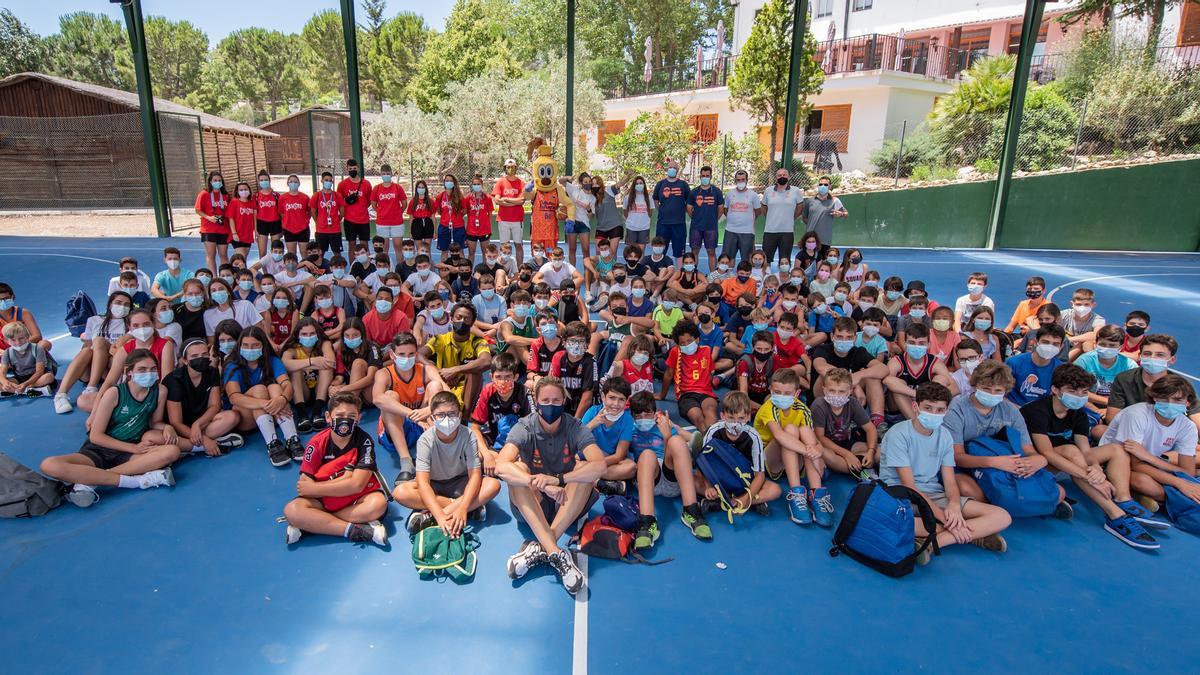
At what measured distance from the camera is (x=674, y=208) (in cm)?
1312

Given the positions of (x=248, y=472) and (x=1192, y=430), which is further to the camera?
(x=248, y=472)

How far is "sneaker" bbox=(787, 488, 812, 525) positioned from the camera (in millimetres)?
5672

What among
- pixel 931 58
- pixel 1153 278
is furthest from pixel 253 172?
pixel 1153 278

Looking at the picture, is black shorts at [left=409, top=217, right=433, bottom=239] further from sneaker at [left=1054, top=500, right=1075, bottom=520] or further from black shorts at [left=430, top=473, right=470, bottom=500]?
sneaker at [left=1054, top=500, right=1075, bottom=520]

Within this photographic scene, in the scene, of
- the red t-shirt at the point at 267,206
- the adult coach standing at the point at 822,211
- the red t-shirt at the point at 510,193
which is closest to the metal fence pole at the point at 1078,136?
the adult coach standing at the point at 822,211

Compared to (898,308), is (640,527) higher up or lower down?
lower down

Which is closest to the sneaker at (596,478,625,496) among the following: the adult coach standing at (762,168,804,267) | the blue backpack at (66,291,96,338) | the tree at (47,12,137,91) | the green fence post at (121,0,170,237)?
the blue backpack at (66,291,96,338)

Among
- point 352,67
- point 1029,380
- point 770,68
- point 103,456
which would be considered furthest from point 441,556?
point 770,68

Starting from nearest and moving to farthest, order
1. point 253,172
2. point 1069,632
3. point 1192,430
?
point 1069,632 < point 1192,430 < point 253,172

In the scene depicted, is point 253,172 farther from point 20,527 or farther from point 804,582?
point 804,582

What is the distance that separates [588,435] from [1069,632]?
3.45m

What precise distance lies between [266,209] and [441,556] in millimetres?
9774

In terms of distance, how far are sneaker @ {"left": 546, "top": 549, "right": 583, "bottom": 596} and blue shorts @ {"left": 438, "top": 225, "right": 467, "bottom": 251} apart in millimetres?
9535

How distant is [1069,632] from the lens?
4.44 metres
